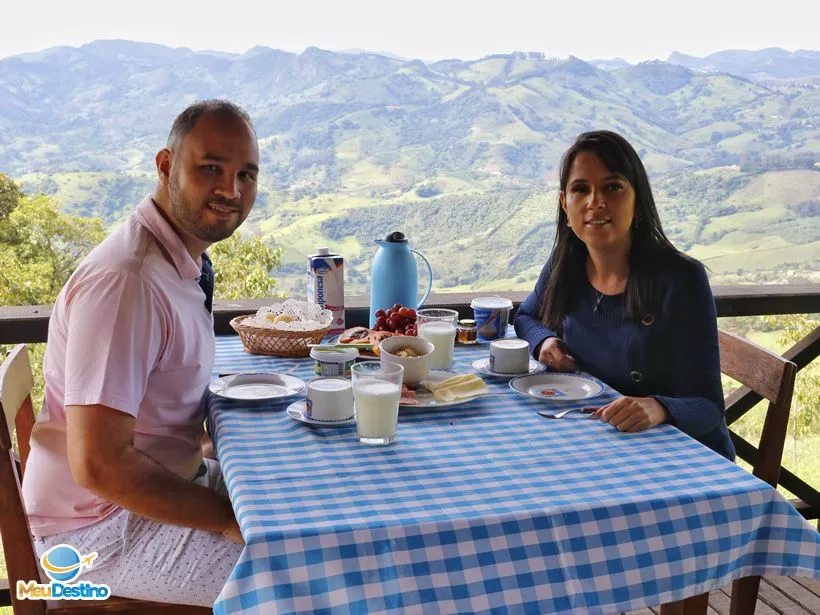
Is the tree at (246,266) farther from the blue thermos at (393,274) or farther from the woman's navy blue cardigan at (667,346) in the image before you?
the woman's navy blue cardigan at (667,346)

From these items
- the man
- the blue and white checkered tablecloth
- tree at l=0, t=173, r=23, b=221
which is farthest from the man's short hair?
tree at l=0, t=173, r=23, b=221

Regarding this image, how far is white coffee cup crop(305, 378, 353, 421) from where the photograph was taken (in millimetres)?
1435

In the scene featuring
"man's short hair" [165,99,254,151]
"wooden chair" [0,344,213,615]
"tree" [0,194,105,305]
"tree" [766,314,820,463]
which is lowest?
"tree" [766,314,820,463]

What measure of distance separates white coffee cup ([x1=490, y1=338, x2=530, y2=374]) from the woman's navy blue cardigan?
0.56ft

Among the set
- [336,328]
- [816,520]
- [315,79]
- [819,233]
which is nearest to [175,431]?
[336,328]

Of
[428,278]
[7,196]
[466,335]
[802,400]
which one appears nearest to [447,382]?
[466,335]

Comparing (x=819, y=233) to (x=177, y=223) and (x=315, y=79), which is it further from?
(x=177, y=223)

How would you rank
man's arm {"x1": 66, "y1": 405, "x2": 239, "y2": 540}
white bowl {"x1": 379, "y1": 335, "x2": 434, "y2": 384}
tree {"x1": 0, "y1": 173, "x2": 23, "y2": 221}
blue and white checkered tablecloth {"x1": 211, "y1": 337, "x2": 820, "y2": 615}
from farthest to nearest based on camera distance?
tree {"x1": 0, "y1": 173, "x2": 23, "y2": 221}, white bowl {"x1": 379, "y1": 335, "x2": 434, "y2": 384}, man's arm {"x1": 66, "y1": 405, "x2": 239, "y2": 540}, blue and white checkered tablecloth {"x1": 211, "y1": 337, "x2": 820, "y2": 615}

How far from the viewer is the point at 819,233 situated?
980 centimetres

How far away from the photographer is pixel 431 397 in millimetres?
A: 1616

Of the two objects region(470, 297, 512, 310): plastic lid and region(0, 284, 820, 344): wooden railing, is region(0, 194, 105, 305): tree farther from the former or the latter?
region(470, 297, 512, 310): plastic lid

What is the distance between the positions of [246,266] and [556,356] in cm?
376

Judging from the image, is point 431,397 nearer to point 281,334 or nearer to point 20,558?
point 281,334

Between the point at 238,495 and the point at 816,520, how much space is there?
2.25 meters
